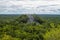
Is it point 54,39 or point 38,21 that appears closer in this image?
point 54,39

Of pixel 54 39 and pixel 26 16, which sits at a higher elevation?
pixel 54 39


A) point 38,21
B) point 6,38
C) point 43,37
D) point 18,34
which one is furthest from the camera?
point 38,21

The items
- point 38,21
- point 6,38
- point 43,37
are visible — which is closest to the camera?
point 6,38

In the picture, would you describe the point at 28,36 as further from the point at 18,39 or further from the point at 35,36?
the point at 18,39

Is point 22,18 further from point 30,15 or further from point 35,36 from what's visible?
point 35,36

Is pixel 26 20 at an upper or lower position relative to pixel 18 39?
lower

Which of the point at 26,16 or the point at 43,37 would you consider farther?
the point at 26,16

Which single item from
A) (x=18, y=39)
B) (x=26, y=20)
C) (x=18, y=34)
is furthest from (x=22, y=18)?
(x=18, y=39)

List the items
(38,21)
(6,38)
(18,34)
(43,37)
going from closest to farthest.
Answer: (6,38) < (43,37) < (18,34) < (38,21)

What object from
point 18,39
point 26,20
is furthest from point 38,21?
point 18,39
